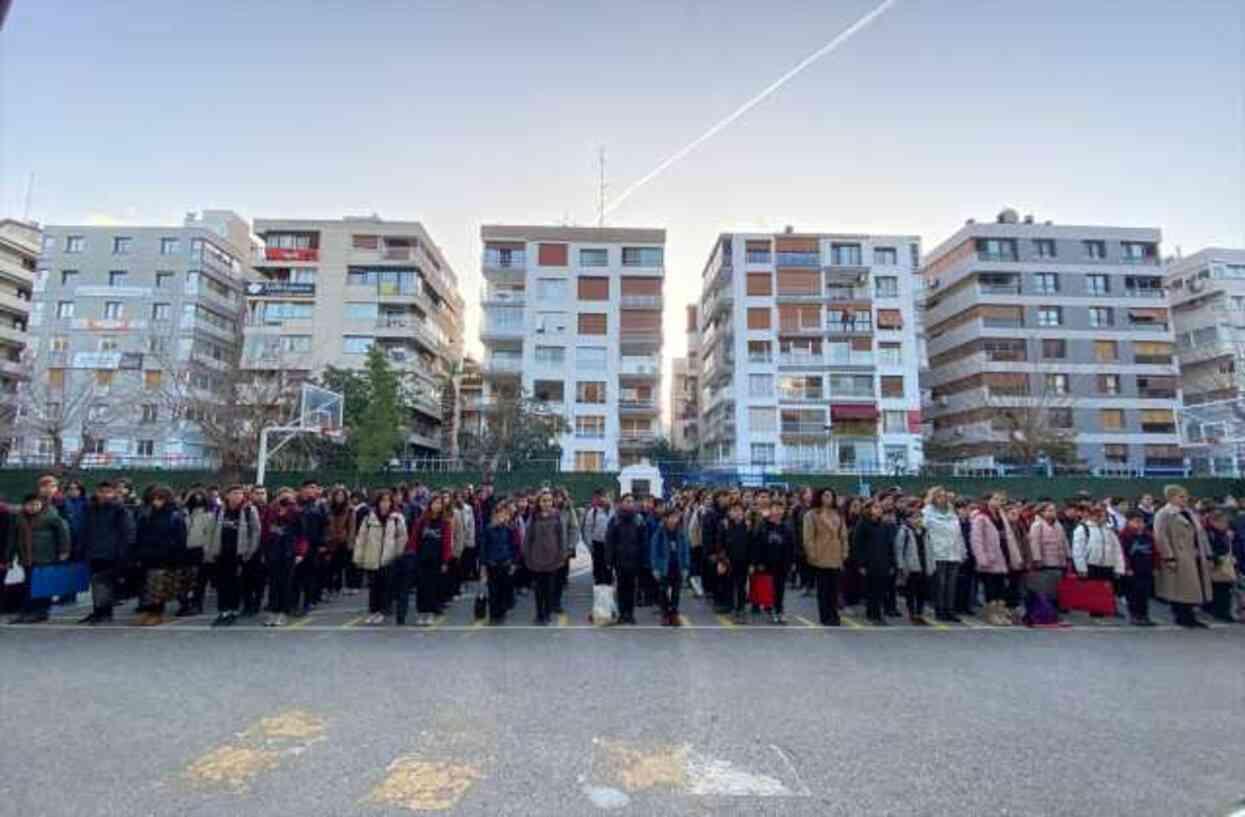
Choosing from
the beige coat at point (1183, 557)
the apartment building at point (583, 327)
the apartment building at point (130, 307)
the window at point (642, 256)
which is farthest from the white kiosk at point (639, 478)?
the apartment building at point (130, 307)

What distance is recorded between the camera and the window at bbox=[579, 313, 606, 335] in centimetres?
4397

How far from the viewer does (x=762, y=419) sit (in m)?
43.6

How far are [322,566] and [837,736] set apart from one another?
8130 millimetres

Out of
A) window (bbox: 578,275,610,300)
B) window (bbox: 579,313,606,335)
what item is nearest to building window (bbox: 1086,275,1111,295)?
window (bbox: 578,275,610,300)

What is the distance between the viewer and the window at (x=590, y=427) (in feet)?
139

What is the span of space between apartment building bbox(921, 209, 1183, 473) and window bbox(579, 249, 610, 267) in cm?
2752

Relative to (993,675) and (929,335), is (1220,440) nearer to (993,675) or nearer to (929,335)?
(993,675)

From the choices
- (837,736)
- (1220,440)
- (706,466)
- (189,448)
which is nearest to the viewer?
(837,736)

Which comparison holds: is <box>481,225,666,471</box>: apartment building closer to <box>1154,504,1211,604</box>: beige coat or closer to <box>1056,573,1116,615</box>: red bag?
<box>1056,573,1116,615</box>: red bag

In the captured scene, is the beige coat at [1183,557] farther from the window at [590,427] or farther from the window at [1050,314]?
the window at [1050,314]

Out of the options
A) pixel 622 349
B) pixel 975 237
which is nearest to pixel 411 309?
pixel 622 349

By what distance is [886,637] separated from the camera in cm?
794

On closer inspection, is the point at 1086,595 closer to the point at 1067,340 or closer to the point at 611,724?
the point at 611,724

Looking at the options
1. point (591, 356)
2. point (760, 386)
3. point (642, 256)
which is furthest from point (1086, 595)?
point (642, 256)
